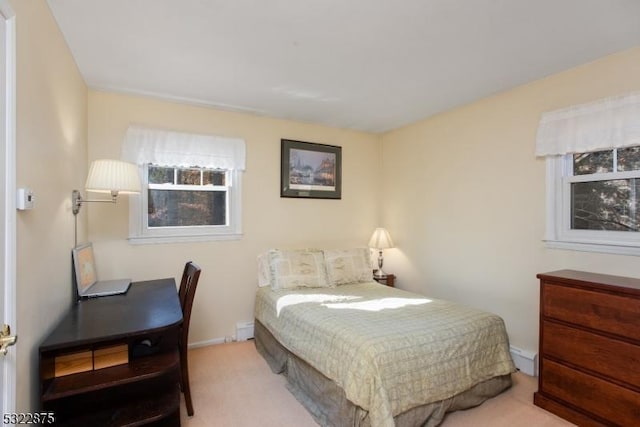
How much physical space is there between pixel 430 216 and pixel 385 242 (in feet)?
2.13

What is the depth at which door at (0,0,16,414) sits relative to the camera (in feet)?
3.76

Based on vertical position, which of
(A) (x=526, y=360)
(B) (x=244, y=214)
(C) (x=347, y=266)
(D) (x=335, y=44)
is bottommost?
(A) (x=526, y=360)

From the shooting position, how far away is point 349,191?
4082 mm

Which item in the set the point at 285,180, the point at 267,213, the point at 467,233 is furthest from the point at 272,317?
the point at 467,233

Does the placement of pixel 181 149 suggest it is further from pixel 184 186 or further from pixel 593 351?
pixel 593 351

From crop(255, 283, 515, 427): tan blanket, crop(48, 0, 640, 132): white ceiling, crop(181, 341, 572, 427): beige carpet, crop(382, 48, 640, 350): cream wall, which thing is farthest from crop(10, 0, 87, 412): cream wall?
crop(382, 48, 640, 350): cream wall

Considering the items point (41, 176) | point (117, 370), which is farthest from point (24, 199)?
point (117, 370)

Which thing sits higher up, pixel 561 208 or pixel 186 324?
pixel 561 208

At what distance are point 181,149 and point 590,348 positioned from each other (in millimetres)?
3472

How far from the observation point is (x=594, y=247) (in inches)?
89.0

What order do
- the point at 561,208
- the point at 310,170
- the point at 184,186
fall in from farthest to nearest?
the point at 310,170
the point at 184,186
the point at 561,208

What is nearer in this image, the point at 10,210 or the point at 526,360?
the point at 10,210

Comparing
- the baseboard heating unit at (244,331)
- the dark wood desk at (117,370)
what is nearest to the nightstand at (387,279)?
the baseboard heating unit at (244,331)

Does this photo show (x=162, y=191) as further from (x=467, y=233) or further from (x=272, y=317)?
(x=467, y=233)
